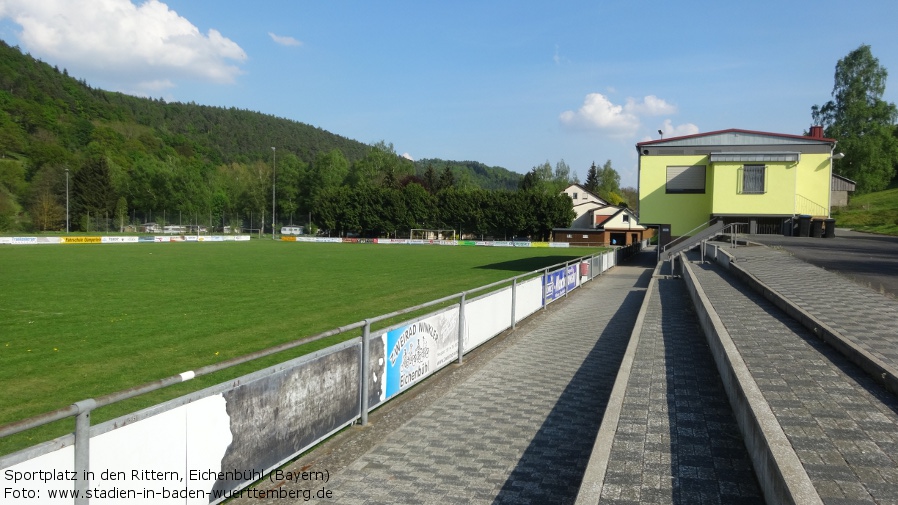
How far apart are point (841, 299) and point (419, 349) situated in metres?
8.84

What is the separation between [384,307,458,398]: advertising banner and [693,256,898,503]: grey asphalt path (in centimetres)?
407

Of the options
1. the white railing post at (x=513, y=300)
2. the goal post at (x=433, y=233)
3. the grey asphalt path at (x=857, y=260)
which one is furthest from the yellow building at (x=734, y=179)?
the goal post at (x=433, y=233)

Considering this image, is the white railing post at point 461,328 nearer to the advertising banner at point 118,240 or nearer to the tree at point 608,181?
the advertising banner at point 118,240

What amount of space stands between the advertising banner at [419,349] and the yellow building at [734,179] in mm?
29217

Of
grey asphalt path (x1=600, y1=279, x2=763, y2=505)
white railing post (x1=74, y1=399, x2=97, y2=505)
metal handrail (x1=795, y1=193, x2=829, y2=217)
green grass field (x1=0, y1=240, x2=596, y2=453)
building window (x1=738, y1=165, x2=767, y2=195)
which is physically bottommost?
green grass field (x1=0, y1=240, x2=596, y2=453)

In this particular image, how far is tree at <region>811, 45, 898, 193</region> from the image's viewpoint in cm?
6041

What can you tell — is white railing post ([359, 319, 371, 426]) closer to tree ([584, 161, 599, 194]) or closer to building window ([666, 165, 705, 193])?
building window ([666, 165, 705, 193])

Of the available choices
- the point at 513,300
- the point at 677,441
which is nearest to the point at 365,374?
the point at 677,441

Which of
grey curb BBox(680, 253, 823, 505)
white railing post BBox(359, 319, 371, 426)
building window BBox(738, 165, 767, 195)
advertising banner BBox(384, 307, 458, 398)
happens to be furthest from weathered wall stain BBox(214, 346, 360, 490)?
building window BBox(738, 165, 767, 195)

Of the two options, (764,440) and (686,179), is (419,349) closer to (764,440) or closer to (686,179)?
(764,440)

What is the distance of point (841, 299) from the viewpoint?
11.6 metres

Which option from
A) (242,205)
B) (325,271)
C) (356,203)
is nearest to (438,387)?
(325,271)

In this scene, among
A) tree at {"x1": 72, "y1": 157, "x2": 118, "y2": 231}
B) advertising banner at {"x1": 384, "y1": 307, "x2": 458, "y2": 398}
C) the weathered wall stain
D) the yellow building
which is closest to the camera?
the weathered wall stain

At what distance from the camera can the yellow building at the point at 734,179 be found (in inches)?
1335
